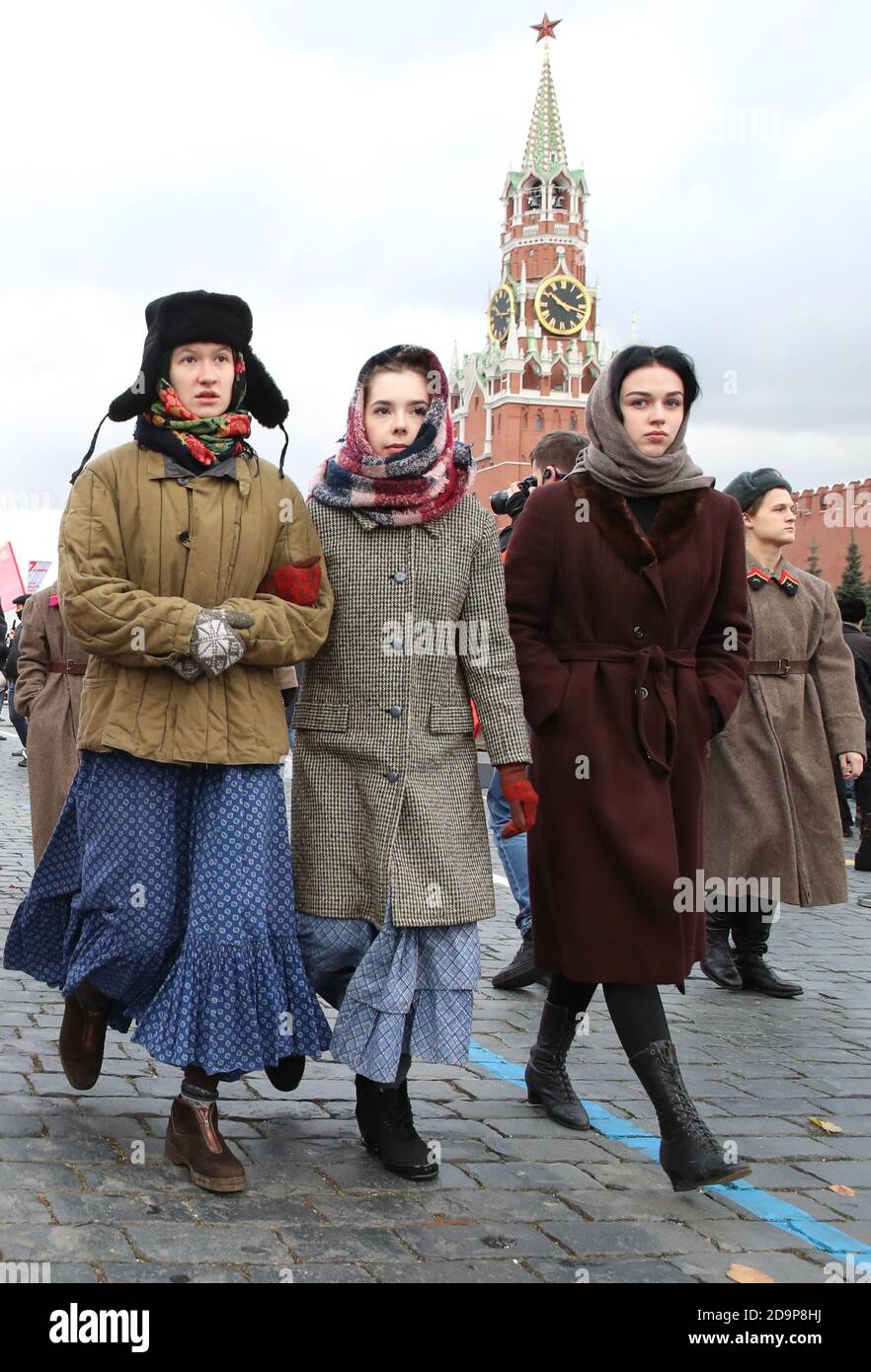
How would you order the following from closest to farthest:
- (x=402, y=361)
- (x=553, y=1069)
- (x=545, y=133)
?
(x=402, y=361) < (x=553, y=1069) < (x=545, y=133)

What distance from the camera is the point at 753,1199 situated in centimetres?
395

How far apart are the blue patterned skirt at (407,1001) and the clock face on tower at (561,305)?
342 feet

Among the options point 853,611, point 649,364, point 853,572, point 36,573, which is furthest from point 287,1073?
point 853,572

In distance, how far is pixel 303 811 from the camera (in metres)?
4.22

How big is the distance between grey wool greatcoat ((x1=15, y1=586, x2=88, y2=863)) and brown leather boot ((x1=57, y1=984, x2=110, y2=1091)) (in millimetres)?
2494

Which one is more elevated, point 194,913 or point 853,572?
point 853,572

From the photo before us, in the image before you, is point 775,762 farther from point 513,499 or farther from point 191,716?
point 191,716

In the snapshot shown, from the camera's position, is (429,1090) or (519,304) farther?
(519,304)

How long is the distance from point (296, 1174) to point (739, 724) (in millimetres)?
3493

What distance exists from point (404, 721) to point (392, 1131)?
3.36 feet

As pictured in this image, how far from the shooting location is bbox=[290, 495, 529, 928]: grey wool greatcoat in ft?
13.3

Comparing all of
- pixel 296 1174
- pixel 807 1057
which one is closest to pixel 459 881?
pixel 296 1174

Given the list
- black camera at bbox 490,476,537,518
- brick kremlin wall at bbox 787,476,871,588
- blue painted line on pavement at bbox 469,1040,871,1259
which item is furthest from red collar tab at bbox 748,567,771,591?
brick kremlin wall at bbox 787,476,871,588
